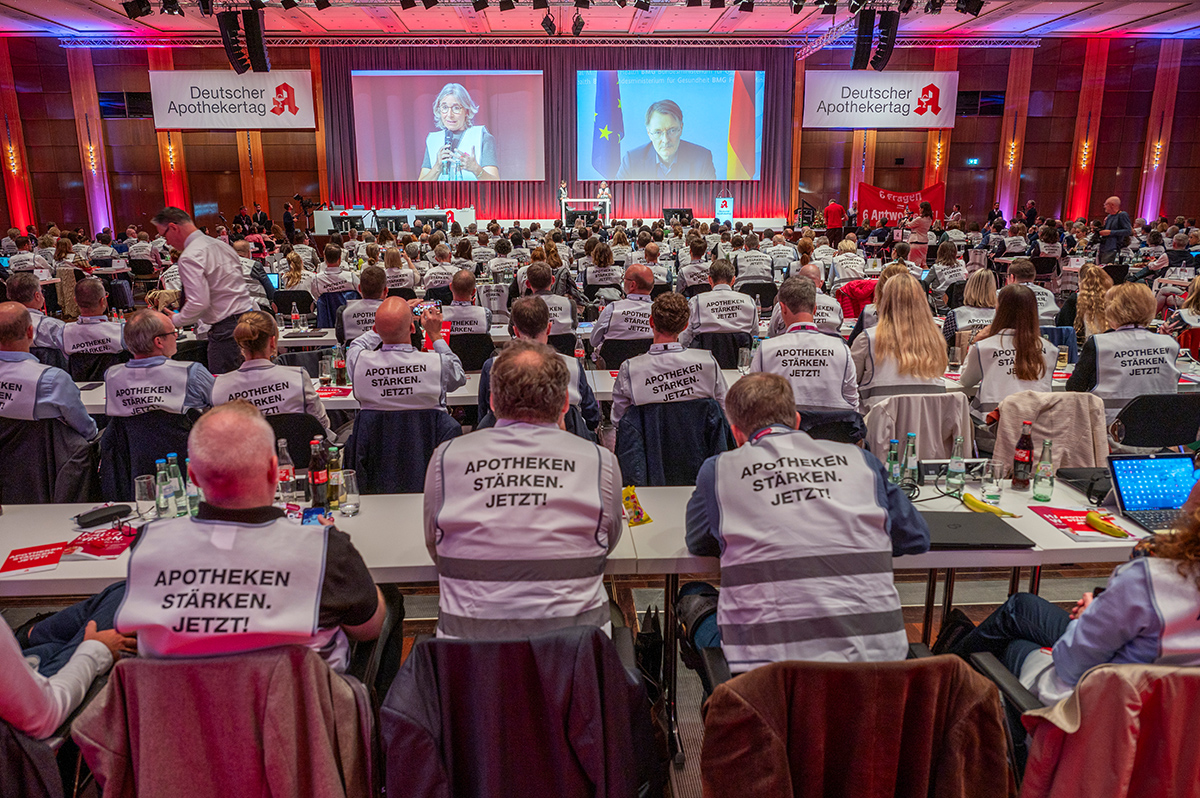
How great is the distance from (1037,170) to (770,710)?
69.9 feet

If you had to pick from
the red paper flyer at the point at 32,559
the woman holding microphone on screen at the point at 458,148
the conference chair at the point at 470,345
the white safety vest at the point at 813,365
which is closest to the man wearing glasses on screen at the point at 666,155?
the woman holding microphone on screen at the point at 458,148

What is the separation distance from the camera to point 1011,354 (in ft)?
13.0

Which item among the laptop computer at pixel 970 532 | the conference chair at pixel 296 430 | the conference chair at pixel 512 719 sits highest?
the conference chair at pixel 296 430

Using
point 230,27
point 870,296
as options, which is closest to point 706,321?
point 870,296

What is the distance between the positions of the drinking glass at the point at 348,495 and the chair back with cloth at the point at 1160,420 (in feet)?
10.2

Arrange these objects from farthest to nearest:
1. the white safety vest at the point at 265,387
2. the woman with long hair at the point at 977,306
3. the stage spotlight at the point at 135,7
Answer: the stage spotlight at the point at 135,7 < the woman with long hair at the point at 977,306 < the white safety vest at the point at 265,387

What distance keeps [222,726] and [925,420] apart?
9.23ft

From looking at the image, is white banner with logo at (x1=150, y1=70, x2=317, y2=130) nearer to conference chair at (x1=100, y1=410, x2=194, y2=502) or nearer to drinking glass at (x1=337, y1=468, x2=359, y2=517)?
conference chair at (x1=100, y1=410, x2=194, y2=502)

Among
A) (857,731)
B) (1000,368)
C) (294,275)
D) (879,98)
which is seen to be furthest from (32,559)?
(879,98)

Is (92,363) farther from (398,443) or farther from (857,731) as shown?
(857,731)

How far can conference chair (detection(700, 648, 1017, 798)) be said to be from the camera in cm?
157

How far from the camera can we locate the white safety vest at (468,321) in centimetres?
538

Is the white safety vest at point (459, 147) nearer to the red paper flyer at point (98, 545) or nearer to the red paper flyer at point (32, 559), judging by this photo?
the red paper flyer at point (98, 545)

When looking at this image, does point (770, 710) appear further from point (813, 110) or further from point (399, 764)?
point (813, 110)
